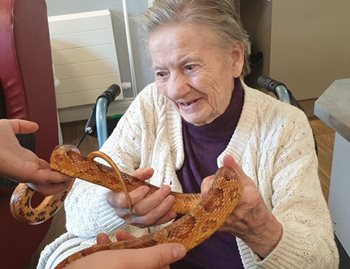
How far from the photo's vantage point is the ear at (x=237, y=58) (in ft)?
3.89

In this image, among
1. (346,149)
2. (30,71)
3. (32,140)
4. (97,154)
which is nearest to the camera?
(97,154)

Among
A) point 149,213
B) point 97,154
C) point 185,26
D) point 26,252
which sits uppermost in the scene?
point 185,26

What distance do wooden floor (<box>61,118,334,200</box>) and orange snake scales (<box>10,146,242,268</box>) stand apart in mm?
1731

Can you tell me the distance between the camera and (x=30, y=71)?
175cm

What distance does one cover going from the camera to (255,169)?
3.82ft

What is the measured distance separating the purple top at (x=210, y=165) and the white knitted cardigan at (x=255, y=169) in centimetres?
3

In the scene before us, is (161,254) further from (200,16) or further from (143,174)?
(200,16)

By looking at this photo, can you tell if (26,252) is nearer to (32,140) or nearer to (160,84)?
(32,140)

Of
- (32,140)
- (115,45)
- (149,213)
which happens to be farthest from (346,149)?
(115,45)

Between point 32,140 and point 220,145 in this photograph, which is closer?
point 220,145

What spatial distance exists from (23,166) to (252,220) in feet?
1.67

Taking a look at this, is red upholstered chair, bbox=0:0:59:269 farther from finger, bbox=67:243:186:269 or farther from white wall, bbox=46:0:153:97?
white wall, bbox=46:0:153:97

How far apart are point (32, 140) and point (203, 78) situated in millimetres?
725

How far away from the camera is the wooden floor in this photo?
264cm
